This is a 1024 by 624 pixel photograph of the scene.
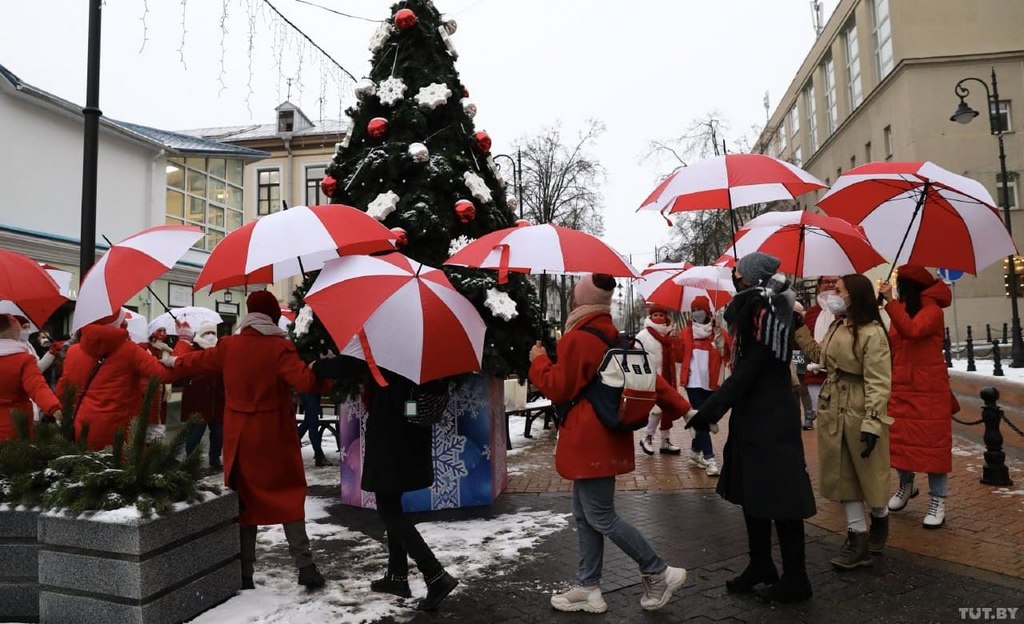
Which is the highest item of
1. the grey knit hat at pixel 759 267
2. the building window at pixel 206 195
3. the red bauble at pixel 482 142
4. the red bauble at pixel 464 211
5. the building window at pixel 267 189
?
the building window at pixel 267 189

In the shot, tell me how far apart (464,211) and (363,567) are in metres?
3.37

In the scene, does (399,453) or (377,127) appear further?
(377,127)

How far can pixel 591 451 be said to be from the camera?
3.98 m

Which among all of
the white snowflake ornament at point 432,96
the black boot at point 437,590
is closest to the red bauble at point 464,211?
the white snowflake ornament at point 432,96

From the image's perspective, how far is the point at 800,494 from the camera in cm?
402

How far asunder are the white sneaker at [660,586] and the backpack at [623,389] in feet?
3.17

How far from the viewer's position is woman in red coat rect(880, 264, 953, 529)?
5.50 meters

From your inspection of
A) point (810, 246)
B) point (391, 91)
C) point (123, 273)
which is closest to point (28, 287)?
point (123, 273)

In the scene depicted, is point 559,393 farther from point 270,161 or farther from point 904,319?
point 270,161

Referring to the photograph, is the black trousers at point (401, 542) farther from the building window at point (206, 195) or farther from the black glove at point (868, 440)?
the building window at point (206, 195)

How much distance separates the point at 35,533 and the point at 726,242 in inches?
1379

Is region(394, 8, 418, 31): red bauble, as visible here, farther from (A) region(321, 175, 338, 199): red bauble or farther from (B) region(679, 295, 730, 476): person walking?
(B) region(679, 295, 730, 476): person walking

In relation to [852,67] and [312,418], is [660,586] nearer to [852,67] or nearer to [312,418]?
[312,418]

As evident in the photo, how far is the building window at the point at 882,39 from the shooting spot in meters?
32.5
